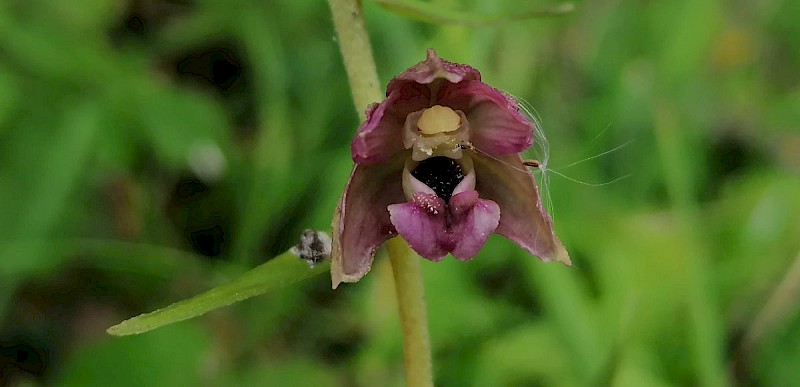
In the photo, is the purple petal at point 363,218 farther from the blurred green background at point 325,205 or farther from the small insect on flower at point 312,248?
the blurred green background at point 325,205

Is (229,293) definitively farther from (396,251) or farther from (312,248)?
(396,251)

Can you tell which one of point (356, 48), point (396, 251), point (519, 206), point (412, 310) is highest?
point (356, 48)

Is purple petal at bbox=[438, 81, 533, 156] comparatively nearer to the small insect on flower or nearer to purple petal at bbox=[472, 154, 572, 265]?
purple petal at bbox=[472, 154, 572, 265]

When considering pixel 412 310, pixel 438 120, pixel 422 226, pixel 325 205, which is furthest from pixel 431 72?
pixel 325 205

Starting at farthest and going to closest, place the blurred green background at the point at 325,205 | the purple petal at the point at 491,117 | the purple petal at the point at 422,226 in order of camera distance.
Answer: the blurred green background at the point at 325,205, the purple petal at the point at 491,117, the purple petal at the point at 422,226

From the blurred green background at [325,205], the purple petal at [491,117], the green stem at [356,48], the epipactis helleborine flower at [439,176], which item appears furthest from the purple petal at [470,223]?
the blurred green background at [325,205]

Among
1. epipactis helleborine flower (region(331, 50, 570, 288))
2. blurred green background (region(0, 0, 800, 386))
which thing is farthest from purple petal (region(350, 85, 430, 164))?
blurred green background (region(0, 0, 800, 386))
